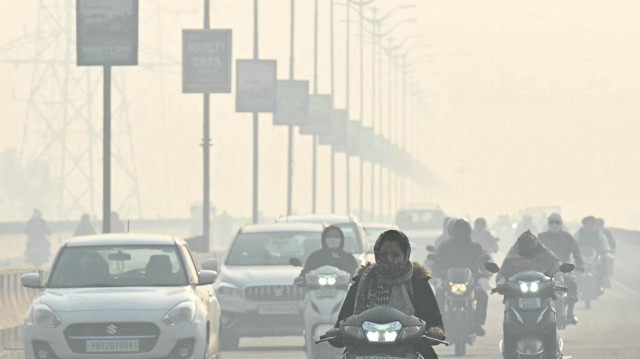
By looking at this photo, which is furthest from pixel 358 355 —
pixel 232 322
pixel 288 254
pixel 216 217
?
pixel 216 217

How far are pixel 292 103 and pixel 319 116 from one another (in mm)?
9537

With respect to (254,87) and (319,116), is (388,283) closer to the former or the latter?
(254,87)

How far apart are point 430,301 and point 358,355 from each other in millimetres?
538

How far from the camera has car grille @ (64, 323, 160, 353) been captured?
54.2 ft

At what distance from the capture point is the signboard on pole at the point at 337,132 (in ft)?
252

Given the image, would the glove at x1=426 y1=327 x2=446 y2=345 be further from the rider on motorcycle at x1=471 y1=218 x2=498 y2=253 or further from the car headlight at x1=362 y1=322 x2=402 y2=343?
the rider on motorcycle at x1=471 y1=218 x2=498 y2=253

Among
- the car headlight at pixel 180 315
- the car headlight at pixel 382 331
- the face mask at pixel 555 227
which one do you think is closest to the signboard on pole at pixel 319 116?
the face mask at pixel 555 227

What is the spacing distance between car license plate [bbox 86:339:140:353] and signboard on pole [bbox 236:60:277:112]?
105 ft

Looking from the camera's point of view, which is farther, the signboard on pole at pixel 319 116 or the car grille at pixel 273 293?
the signboard on pole at pixel 319 116

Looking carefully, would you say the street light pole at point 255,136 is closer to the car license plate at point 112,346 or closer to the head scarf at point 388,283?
the car license plate at point 112,346

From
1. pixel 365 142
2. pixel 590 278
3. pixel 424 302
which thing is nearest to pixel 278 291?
pixel 590 278

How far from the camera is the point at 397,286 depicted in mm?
9914

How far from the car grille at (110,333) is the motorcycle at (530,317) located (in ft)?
10.3

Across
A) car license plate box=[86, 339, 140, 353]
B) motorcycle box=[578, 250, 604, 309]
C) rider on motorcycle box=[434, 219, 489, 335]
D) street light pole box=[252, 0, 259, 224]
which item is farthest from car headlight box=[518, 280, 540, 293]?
street light pole box=[252, 0, 259, 224]
